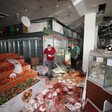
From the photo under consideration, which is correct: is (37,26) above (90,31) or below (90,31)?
above

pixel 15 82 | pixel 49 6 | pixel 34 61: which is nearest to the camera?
pixel 15 82

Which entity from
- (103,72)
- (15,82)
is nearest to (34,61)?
(15,82)

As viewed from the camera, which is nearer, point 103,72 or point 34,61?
point 103,72

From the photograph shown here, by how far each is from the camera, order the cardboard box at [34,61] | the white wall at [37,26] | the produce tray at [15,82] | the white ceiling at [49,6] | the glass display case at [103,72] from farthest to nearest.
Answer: the white wall at [37,26] < the cardboard box at [34,61] < the white ceiling at [49,6] < the produce tray at [15,82] < the glass display case at [103,72]

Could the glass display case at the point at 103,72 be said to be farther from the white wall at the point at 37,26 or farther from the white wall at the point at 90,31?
the white wall at the point at 37,26

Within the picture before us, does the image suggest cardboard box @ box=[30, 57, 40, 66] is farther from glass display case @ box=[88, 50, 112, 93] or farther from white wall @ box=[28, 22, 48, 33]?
glass display case @ box=[88, 50, 112, 93]

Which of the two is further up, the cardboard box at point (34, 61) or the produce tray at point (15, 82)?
the cardboard box at point (34, 61)

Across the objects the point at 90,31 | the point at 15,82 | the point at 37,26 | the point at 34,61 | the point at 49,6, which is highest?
the point at 49,6

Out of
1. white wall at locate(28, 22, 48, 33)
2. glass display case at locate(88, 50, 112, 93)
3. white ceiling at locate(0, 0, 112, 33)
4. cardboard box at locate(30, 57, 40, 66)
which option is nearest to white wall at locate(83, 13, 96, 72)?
white ceiling at locate(0, 0, 112, 33)

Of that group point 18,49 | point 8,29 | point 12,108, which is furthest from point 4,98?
point 8,29

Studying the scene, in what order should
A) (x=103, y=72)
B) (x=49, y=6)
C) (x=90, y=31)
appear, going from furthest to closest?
1. (x=90, y=31)
2. (x=49, y=6)
3. (x=103, y=72)

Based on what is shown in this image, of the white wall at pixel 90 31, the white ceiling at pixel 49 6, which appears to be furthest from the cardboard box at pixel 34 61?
the white wall at pixel 90 31

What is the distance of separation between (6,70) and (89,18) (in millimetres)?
5063

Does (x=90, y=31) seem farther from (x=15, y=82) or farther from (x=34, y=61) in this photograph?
(x=15, y=82)
